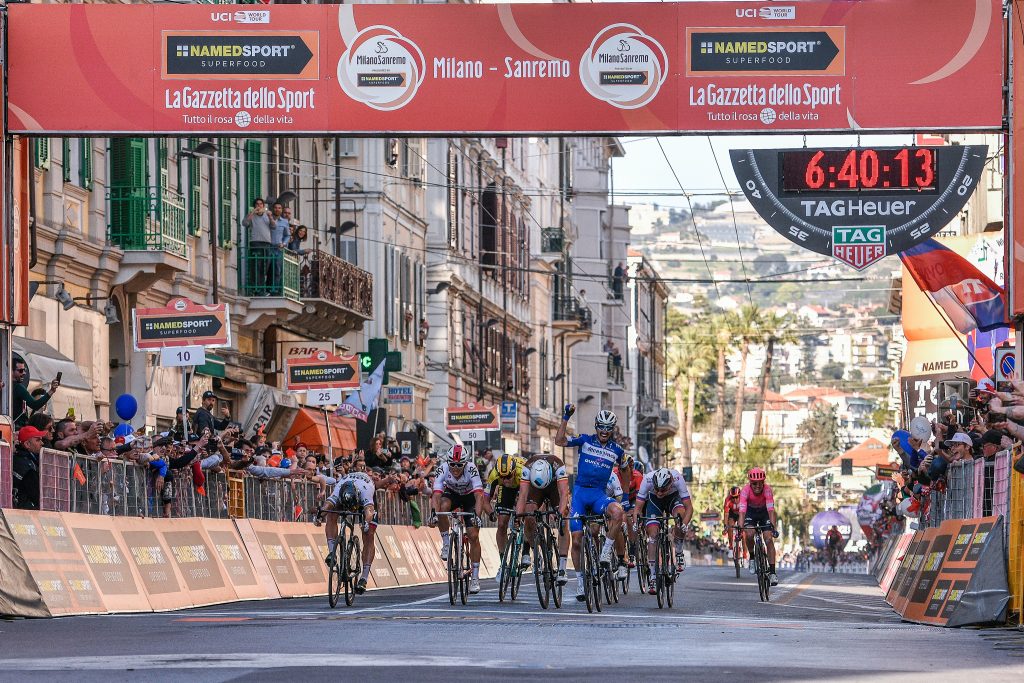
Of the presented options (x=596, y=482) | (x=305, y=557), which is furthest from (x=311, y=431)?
(x=596, y=482)

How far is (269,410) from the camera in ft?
126

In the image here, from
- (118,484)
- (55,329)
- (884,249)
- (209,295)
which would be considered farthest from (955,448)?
(209,295)

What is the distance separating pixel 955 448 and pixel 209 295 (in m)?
15.9

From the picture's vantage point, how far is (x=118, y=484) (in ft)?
70.4

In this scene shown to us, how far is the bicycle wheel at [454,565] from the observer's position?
874 inches

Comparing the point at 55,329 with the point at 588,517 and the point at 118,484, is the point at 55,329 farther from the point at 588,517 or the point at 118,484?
the point at 588,517

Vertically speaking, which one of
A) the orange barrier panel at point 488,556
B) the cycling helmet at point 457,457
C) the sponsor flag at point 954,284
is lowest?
the orange barrier panel at point 488,556

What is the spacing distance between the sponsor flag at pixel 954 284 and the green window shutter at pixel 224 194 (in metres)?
13.6

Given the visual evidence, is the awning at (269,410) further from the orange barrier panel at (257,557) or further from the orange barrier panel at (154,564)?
the orange barrier panel at (154,564)

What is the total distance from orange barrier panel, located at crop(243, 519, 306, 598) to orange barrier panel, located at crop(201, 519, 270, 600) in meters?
0.38

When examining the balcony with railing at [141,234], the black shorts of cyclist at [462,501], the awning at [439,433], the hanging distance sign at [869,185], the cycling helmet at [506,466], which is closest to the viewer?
the hanging distance sign at [869,185]

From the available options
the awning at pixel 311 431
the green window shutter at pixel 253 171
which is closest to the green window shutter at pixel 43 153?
the green window shutter at pixel 253 171

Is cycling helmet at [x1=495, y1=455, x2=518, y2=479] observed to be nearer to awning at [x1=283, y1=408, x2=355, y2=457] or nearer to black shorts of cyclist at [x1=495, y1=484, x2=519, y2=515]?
black shorts of cyclist at [x1=495, y1=484, x2=519, y2=515]

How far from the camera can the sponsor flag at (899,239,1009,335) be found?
2583cm
